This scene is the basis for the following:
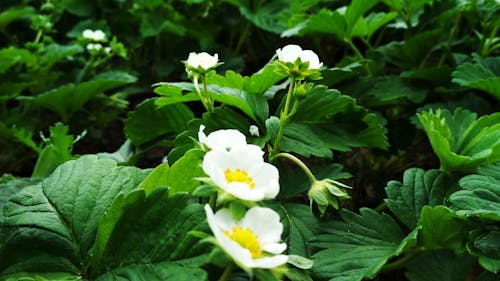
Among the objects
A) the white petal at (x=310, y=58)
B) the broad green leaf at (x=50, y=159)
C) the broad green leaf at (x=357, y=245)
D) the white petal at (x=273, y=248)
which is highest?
the white petal at (x=310, y=58)

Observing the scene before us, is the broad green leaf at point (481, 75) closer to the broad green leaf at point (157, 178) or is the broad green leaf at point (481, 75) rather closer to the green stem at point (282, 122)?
the green stem at point (282, 122)

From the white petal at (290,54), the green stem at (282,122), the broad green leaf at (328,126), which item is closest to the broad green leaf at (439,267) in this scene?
the broad green leaf at (328,126)

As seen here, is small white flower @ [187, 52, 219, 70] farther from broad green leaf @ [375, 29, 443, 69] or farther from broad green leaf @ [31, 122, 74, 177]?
broad green leaf @ [375, 29, 443, 69]

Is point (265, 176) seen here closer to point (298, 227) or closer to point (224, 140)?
point (224, 140)

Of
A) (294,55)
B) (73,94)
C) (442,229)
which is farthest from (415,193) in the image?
(73,94)

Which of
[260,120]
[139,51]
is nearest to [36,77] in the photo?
[139,51]

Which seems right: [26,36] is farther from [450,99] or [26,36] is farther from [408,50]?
[450,99]

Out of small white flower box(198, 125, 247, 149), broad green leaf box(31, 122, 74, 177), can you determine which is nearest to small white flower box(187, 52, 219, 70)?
small white flower box(198, 125, 247, 149)
